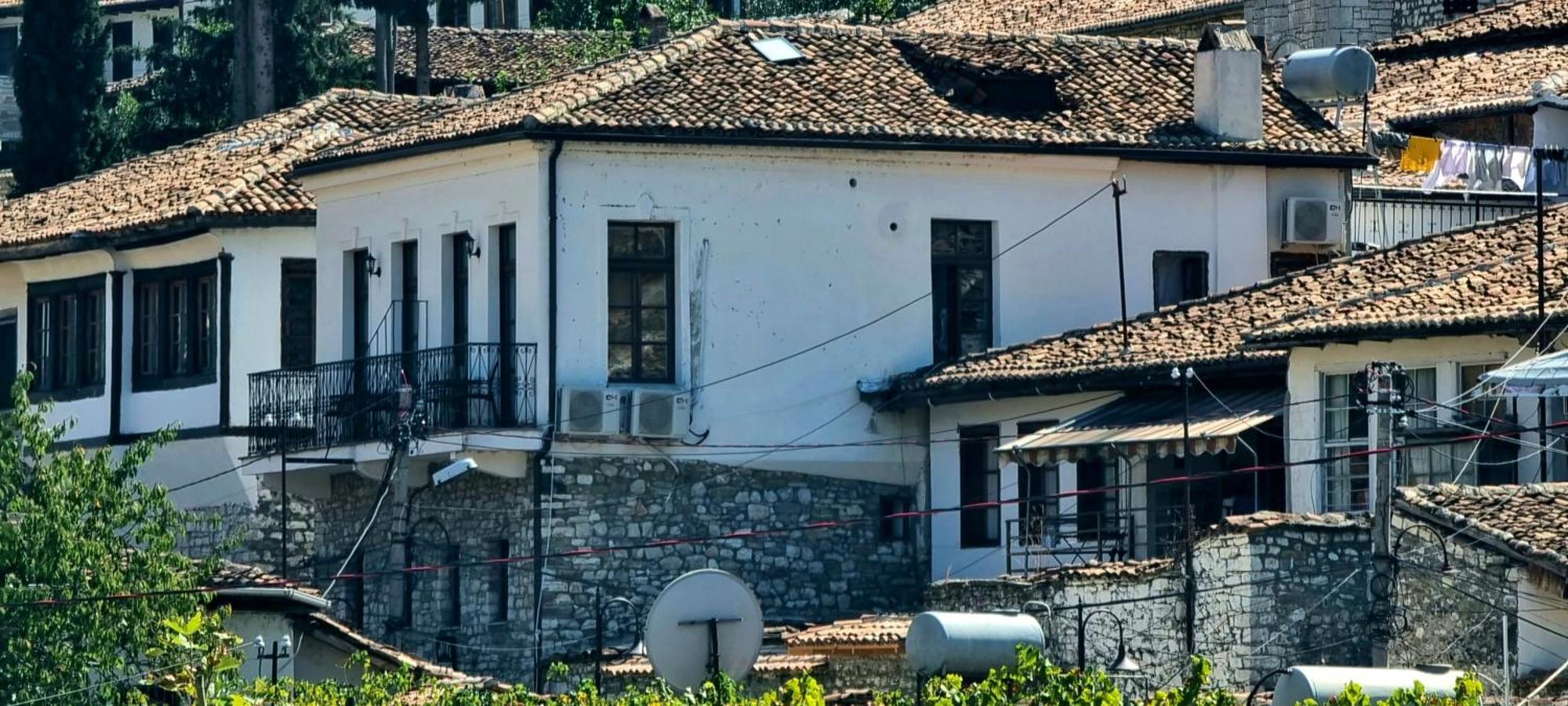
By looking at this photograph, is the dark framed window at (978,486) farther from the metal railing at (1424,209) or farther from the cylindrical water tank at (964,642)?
the cylindrical water tank at (964,642)

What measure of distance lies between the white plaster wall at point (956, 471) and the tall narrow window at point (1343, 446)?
3.73 metres

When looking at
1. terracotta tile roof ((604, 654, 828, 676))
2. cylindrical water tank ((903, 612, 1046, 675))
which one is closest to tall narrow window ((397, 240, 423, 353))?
terracotta tile roof ((604, 654, 828, 676))

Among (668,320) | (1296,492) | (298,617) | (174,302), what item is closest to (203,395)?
(174,302)

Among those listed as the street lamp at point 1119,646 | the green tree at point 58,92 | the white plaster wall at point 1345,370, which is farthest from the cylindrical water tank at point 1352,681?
the green tree at point 58,92

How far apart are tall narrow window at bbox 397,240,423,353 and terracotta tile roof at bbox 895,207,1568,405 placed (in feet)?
18.1

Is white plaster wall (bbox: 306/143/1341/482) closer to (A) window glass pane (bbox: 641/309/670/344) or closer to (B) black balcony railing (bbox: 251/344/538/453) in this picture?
(A) window glass pane (bbox: 641/309/670/344)

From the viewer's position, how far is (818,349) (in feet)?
124

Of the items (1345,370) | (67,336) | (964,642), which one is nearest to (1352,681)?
(964,642)

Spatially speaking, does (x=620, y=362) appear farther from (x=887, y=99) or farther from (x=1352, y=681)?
(x=1352, y=681)

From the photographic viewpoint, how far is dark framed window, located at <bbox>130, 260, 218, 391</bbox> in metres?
42.9

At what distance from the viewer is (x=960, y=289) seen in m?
38.5

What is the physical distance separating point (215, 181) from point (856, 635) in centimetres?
1383

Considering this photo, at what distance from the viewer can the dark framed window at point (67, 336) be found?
44.7m

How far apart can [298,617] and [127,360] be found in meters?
12.5
